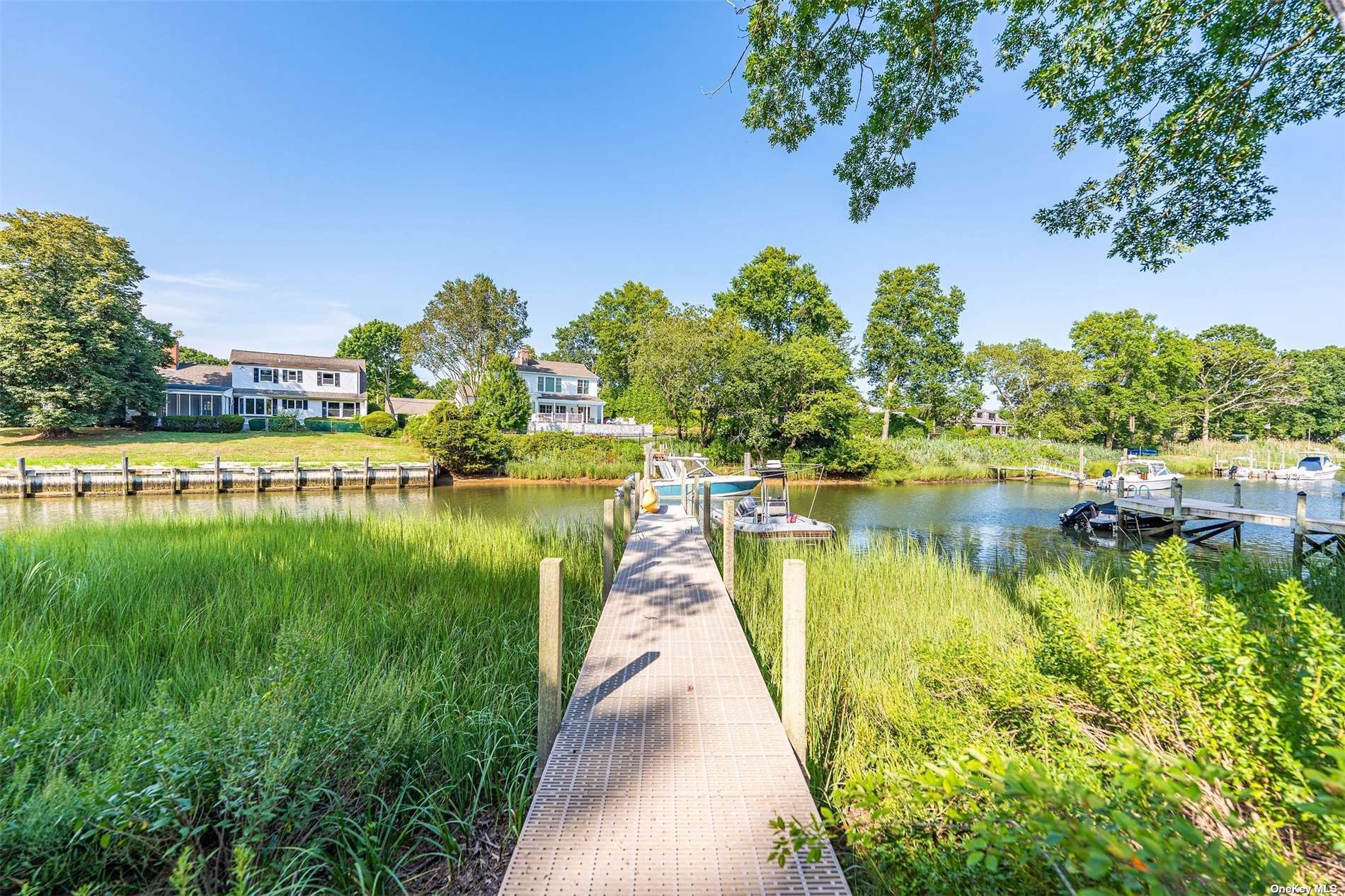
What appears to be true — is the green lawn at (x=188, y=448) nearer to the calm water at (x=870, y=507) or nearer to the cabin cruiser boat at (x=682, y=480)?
the calm water at (x=870, y=507)

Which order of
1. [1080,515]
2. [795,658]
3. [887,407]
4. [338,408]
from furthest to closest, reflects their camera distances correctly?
1. [338,408]
2. [887,407]
3. [1080,515]
4. [795,658]

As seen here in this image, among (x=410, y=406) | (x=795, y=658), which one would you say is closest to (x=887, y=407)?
(x=795, y=658)

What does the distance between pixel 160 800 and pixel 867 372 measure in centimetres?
4705

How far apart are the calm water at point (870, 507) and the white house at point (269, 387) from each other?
2300 centimetres

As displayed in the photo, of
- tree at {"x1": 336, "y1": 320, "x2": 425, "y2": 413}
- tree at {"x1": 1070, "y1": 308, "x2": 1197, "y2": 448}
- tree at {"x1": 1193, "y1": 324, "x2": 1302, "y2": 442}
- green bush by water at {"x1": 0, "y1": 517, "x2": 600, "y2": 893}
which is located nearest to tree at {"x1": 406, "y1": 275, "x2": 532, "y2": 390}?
tree at {"x1": 336, "y1": 320, "x2": 425, "y2": 413}

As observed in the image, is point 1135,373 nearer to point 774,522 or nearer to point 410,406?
point 774,522

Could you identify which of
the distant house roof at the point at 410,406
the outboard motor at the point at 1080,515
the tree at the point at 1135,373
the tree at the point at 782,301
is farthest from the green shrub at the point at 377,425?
the tree at the point at 1135,373

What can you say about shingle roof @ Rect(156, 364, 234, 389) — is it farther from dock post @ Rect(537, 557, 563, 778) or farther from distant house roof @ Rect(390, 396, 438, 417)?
dock post @ Rect(537, 557, 563, 778)

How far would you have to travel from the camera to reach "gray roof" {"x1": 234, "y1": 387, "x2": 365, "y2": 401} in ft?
134

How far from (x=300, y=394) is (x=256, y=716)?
48333mm

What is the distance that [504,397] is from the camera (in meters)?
33.5

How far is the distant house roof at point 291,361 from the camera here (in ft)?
136

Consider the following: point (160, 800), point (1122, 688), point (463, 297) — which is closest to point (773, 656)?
point (1122, 688)

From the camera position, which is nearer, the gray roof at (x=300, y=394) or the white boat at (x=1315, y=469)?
the white boat at (x=1315, y=469)
